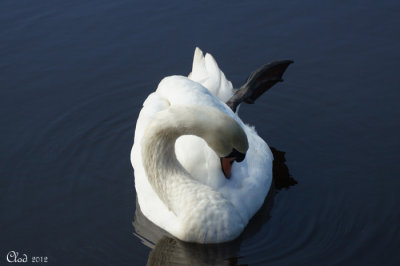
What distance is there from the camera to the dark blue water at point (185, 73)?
21.4 ft

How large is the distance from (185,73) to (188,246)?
366cm

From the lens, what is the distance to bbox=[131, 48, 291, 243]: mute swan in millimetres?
5953

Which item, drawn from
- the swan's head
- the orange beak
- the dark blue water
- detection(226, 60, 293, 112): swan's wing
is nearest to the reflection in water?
the dark blue water

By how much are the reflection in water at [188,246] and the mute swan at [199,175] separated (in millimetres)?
81

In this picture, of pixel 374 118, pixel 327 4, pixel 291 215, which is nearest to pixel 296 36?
pixel 327 4

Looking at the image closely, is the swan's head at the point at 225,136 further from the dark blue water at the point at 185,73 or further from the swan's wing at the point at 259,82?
the swan's wing at the point at 259,82

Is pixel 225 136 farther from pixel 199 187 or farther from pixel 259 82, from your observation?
pixel 259 82

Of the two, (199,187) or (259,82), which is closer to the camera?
(199,187)

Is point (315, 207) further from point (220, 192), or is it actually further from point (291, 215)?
point (220, 192)

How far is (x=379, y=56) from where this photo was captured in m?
9.32

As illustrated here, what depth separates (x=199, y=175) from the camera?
6598 mm

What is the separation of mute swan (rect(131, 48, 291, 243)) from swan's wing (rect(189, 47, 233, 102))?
137 cm

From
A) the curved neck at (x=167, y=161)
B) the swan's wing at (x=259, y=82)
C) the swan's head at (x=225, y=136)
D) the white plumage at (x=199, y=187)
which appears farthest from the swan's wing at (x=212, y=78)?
the swan's head at (x=225, y=136)

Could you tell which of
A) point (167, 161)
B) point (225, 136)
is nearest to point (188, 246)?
point (167, 161)
